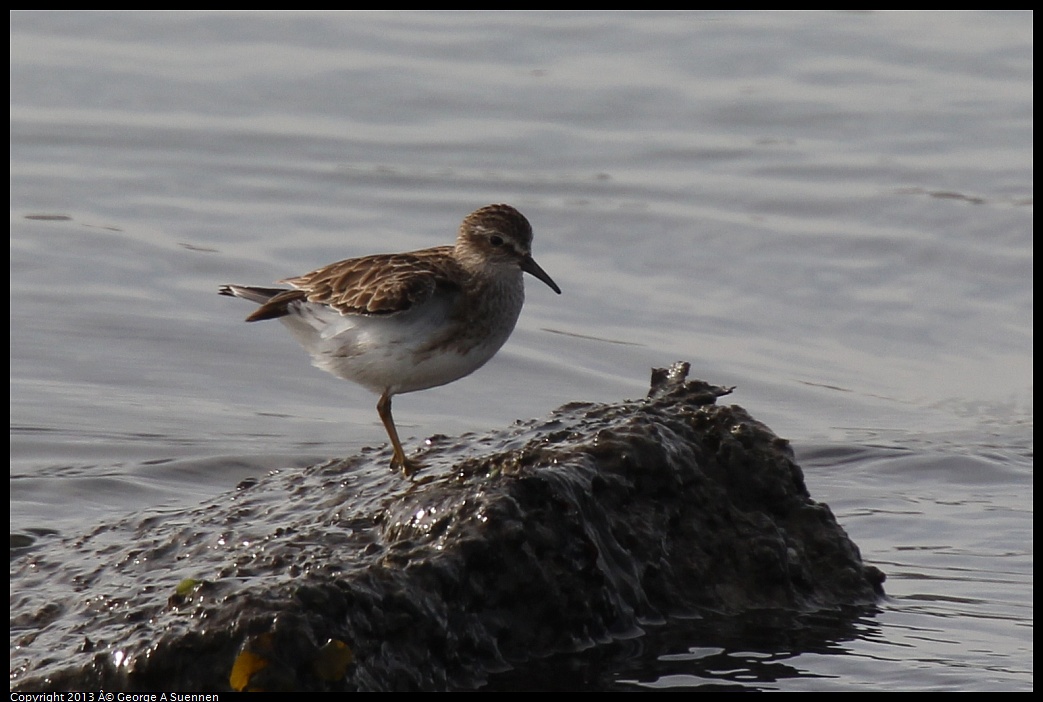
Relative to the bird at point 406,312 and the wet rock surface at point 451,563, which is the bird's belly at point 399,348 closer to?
the bird at point 406,312

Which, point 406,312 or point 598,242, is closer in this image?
point 406,312

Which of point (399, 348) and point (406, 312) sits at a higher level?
point (406, 312)

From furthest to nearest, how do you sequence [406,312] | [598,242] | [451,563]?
1. [598,242]
2. [406,312]
3. [451,563]

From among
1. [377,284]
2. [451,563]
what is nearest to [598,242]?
[377,284]

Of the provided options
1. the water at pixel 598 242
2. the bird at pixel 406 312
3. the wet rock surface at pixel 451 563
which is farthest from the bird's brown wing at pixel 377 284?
the water at pixel 598 242

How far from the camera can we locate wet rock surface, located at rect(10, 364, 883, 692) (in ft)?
15.9

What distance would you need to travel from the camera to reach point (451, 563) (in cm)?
527

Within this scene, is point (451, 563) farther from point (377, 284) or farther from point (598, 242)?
point (598, 242)

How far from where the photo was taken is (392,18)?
656 inches

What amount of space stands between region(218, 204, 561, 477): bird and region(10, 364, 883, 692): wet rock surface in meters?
0.36

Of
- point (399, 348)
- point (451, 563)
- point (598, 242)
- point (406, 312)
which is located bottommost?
point (451, 563)

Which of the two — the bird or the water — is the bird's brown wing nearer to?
the bird

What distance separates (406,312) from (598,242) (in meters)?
5.95

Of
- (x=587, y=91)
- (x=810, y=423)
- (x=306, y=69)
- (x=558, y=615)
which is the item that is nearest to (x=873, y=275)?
(x=810, y=423)
